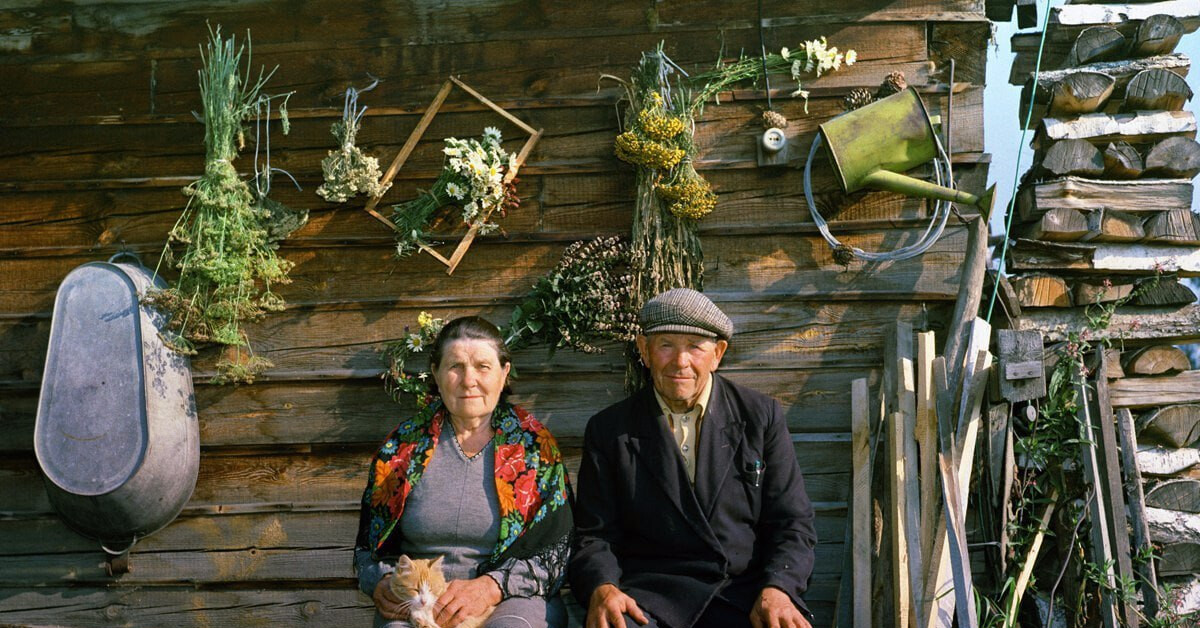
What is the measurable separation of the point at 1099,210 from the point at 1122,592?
1.38 m

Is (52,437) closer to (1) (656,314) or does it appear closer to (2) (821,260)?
(1) (656,314)

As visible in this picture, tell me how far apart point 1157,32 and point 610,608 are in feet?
9.75

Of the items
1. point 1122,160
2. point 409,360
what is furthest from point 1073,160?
point 409,360

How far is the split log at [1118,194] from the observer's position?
380 cm

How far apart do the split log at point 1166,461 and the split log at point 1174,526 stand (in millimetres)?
155

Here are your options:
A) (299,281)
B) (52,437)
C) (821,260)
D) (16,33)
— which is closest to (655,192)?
(821,260)

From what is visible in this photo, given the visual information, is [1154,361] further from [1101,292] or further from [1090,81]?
[1090,81]

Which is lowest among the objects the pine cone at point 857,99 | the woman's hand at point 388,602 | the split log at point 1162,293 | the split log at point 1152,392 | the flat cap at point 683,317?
the woman's hand at point 388,602

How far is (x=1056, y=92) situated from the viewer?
3826 millimetres

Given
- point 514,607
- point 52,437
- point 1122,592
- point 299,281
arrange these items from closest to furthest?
point 514,607 → point 1122,592 → point 52,437 → point 299,281

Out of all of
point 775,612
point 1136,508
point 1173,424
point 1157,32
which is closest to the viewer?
point 775,612

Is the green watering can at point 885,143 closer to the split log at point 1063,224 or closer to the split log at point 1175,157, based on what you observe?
the split log at point 1063,224

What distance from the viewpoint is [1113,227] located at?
12.4 ft

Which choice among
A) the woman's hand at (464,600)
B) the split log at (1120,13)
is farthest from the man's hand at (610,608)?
the split log at (1120,13)
